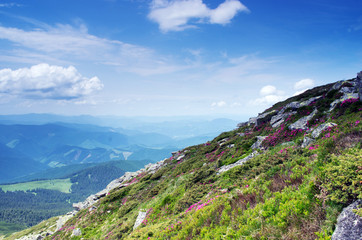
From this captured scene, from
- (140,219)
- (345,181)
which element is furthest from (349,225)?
(140,219)

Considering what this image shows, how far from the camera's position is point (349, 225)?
3943 mm

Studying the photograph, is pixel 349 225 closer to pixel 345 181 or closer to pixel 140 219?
pixel 345 181

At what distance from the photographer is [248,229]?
6.04 metres

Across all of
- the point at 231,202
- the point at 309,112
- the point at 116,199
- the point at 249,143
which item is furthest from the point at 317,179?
the point at 116,199

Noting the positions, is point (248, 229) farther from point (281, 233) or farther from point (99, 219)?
point (99, 219)

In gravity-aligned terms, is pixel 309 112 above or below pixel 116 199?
above

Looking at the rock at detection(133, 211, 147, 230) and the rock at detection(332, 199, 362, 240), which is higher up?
the rock at detection(332, 199, 362, 240)

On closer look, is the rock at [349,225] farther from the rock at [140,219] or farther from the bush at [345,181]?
the rock at [140,219]

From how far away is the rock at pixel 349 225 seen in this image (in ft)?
12.4

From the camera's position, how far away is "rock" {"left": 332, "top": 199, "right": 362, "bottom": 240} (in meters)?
3.79

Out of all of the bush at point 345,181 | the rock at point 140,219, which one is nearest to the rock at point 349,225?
the bush at point 345,181

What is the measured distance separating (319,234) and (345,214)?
79 centimetres

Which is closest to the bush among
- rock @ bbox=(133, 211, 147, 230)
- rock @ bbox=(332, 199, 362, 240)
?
rock @ bbox=(332, 199, 362, 240)

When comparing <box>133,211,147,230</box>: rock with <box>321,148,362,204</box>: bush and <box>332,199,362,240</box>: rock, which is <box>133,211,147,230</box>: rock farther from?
<box>332,199,362,240</box>: rock
